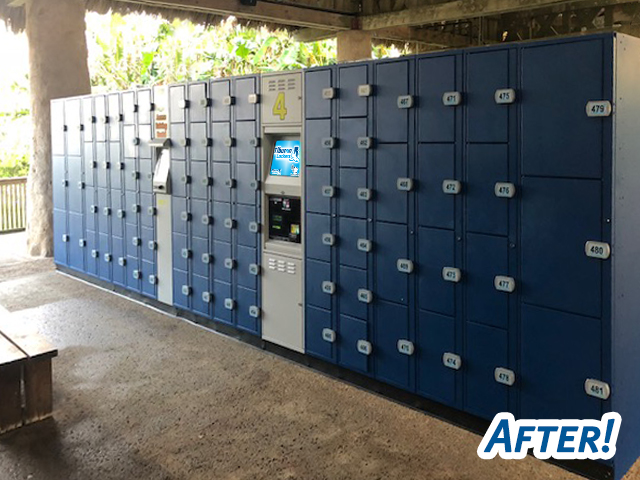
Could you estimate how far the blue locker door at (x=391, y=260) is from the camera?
3670 mm

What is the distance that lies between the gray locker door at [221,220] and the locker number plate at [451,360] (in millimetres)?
2147

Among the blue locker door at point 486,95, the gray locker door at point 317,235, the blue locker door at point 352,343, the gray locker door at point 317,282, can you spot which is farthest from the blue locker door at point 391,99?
the blue locker door at point 352,343

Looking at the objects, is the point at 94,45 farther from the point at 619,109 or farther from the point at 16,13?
the point at 619,109

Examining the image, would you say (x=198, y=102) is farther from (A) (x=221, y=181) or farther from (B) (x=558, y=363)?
(B) (x=558, y=363)

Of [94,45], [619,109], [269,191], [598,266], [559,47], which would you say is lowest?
[598,266]

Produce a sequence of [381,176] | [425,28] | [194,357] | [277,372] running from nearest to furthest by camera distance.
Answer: [381,176] < [277,372] < [194,357] < [425,28]

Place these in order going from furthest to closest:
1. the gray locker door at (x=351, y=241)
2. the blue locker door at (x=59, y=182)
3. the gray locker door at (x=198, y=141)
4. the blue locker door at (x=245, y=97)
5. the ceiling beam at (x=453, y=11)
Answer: the blue locker door at (x=59, y=182) < the ceiling beam at (x=453, y=11) < the gray locker door at (x=198, y=141) < the blue locker door at (x=245, y=97) < the gray locker door at (x=351, y=241)

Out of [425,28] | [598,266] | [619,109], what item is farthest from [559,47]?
[425,28]

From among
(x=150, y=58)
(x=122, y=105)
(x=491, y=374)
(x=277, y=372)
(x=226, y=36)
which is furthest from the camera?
(x=226, y=36)

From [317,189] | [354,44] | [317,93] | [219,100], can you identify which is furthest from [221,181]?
[354,44]

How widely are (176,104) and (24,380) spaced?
2697mm

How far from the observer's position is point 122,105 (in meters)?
6.09

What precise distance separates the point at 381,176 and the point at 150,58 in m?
10.1

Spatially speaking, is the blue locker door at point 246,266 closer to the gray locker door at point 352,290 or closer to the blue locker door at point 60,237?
the gray locker door at point 352,290
